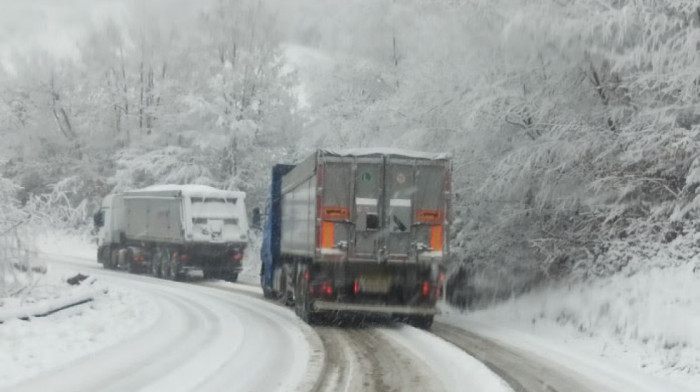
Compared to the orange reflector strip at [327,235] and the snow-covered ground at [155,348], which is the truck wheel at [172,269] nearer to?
the snow-covered ground at [155,348]

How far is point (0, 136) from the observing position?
45.3 metres

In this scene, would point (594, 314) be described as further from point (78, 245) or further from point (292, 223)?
point (78, 245)

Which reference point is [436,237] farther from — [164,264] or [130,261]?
[130,261]

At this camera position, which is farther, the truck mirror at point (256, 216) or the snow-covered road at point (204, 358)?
the truck mirror at point (256, 216)

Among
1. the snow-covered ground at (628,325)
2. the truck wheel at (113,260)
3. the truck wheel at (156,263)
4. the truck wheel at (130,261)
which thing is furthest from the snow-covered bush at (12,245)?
the truck wheel at (113,260)

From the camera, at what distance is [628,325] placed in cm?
1173

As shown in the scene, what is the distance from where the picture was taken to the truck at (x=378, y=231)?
45.4 feet

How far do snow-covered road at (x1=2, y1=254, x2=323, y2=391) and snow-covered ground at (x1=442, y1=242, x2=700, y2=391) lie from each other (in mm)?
3605

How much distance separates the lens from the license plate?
14078mm

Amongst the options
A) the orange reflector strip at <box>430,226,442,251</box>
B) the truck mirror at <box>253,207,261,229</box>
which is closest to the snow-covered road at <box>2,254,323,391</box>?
the orange reflector strip at <box>430,226,442,251</box>

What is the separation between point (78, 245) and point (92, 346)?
35393mm

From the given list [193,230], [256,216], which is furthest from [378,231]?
[193,230]

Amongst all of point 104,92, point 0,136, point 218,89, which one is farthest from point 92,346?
point 0,136

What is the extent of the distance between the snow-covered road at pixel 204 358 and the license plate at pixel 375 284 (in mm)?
1280
